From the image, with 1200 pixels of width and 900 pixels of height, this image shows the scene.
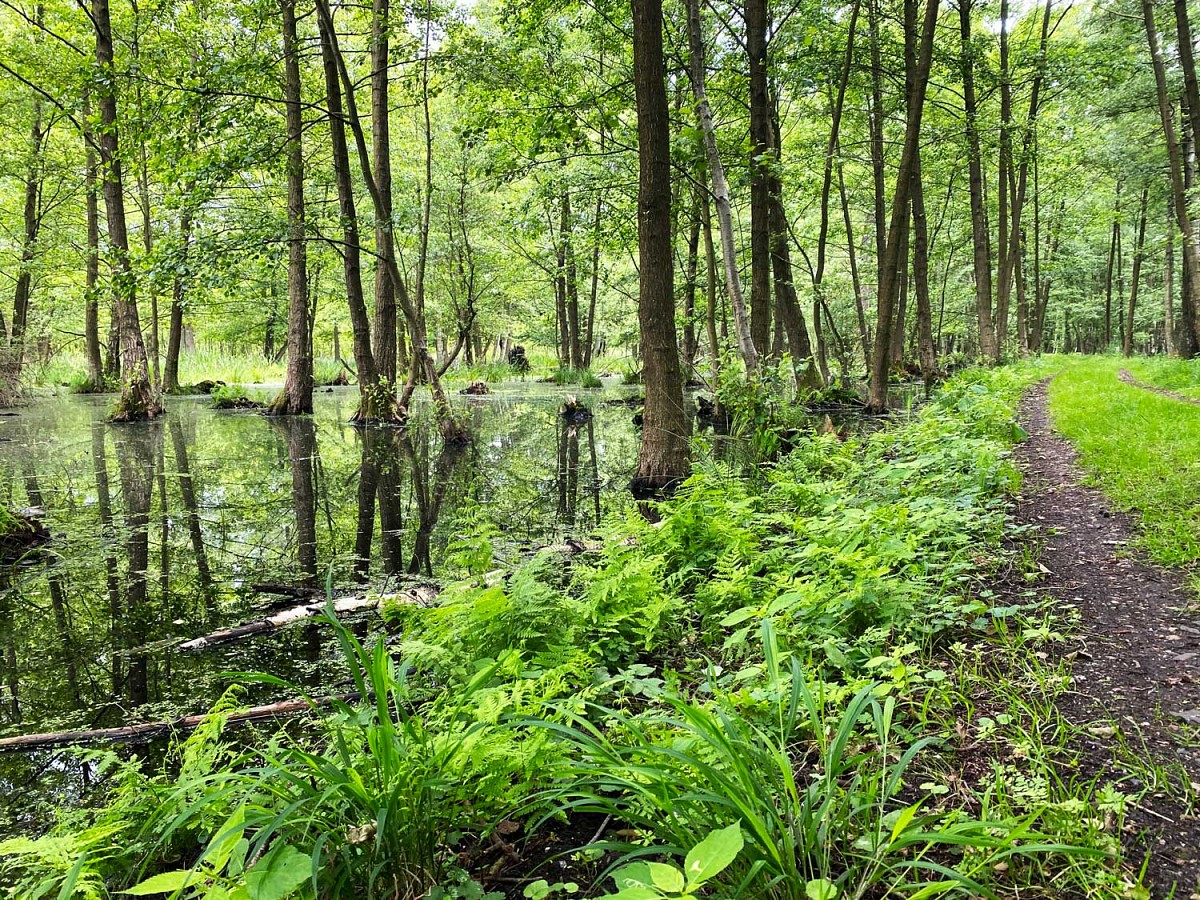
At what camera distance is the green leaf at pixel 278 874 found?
4.16 feet

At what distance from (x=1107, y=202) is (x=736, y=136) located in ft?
85.1

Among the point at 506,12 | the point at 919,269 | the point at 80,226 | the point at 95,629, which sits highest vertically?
the point at 80,226

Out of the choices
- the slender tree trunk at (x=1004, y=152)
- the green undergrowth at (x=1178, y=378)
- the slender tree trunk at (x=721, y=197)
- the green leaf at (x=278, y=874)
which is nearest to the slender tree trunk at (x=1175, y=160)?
the green undergrowth at (x=1178, y=378)

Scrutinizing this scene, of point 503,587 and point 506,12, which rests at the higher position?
point 506,12

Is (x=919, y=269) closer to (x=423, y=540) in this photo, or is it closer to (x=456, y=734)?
(x=423, y=540)

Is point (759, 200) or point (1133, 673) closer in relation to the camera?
point (1133, 673)

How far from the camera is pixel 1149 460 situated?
16.4 feet

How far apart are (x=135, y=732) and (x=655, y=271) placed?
18.8ft

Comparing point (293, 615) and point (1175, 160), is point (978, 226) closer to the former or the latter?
point (1175, 160)

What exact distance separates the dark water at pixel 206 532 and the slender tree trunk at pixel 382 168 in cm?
310

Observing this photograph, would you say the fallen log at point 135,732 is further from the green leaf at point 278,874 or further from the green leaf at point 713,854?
the green leaf at point 713,854

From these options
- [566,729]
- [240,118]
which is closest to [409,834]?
[566,729]

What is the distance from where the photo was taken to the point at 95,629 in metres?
3.49

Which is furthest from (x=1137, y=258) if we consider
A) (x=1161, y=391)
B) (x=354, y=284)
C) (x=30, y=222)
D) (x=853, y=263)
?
(x=30, y=222)
